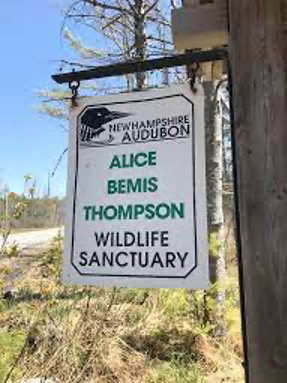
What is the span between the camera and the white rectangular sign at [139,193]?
148cm

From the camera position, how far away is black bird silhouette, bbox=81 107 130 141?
1.66m

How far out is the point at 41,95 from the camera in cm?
855

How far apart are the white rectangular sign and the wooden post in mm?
152

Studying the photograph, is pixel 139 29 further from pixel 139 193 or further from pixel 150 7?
pixel 139 193

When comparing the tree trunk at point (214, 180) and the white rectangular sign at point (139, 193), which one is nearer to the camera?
the white rectangular sign at point (139, 193)

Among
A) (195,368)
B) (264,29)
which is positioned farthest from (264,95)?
(195,368)

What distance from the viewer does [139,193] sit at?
155 centimetres

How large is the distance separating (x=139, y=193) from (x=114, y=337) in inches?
99.0

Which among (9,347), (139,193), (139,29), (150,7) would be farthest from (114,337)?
(150,7)

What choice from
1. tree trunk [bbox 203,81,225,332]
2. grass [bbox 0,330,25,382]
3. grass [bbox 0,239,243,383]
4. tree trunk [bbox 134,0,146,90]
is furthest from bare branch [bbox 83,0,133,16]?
grass [bbox 0,330,25,382]

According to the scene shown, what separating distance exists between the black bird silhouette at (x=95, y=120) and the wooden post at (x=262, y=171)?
1.41 ft

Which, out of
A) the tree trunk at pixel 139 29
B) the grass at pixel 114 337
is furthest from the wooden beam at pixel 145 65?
the tree trunk at pixel 139 29

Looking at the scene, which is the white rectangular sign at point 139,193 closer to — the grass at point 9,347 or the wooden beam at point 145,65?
the wooden beam at point 145,65

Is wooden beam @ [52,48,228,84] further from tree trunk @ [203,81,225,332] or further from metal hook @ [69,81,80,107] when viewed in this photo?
tree trunk @ [203,81,225,332]
